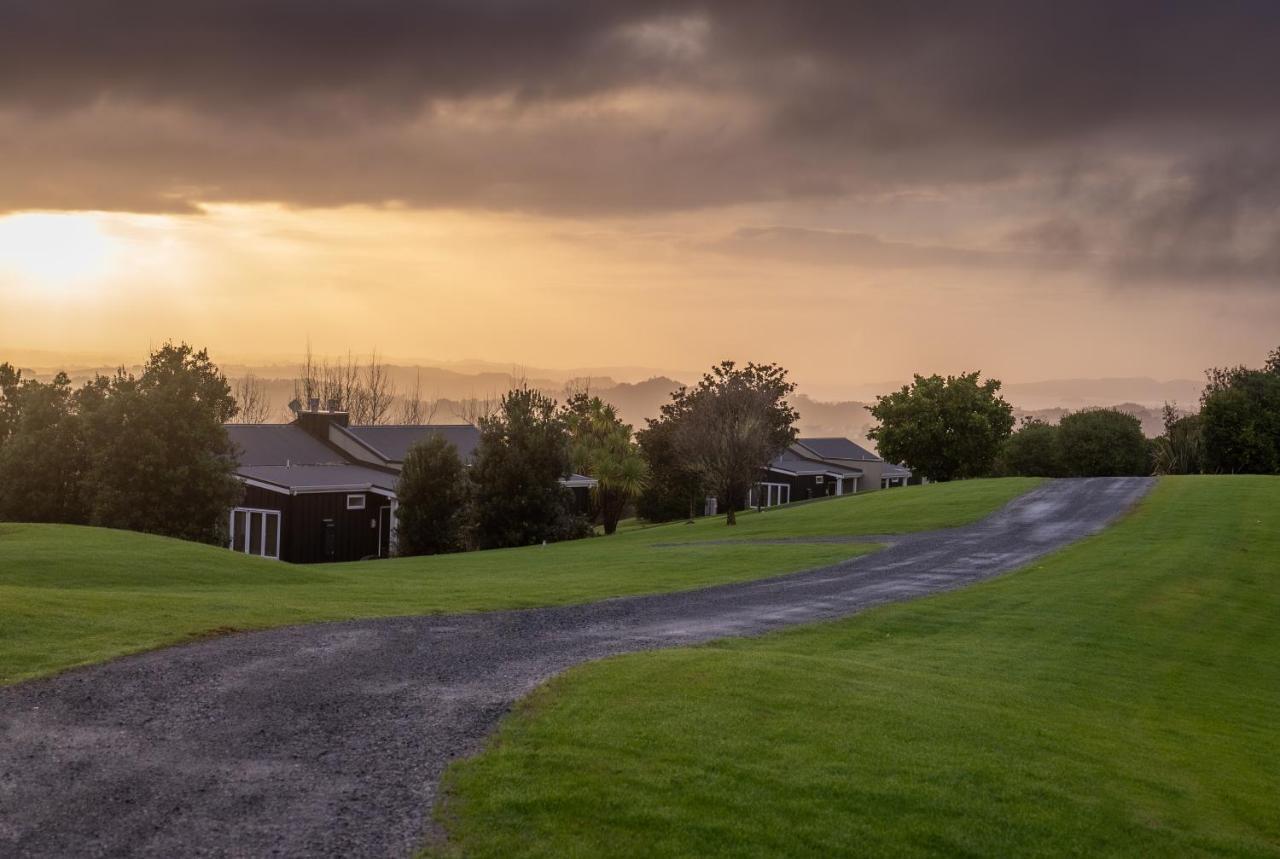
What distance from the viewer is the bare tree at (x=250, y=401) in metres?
134

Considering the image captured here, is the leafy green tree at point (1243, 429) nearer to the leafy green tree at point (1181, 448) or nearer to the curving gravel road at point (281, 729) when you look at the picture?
the leafy green tree at point (1181, 448)

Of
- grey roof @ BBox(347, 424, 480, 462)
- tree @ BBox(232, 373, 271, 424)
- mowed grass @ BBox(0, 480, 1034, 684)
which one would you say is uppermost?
tree @ BBox(232, 373, 271, 424)

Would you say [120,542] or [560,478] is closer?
[120,542]

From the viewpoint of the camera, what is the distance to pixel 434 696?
488 inches

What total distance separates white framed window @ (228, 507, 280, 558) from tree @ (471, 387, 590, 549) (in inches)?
354

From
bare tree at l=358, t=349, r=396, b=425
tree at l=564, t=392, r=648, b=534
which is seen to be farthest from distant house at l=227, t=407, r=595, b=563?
bare tree at l=358, t=349, r=396, b=425

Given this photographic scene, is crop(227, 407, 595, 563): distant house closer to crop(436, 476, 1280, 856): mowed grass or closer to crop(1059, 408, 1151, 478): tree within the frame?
crop(436, 476, 1280, 856): mowed grass

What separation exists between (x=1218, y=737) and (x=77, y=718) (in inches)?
576

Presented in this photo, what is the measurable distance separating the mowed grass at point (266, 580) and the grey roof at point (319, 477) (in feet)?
33.3

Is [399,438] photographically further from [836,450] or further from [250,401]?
[250,401]

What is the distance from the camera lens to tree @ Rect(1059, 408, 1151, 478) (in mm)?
71438

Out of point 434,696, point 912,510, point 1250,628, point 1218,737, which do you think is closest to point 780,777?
point 434,696

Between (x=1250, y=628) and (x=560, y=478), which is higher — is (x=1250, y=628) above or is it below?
below

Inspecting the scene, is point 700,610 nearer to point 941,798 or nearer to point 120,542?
point 941,798
